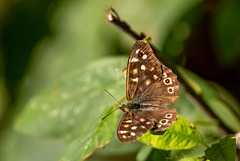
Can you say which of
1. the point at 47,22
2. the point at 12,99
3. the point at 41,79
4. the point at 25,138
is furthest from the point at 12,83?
the point at 25,138

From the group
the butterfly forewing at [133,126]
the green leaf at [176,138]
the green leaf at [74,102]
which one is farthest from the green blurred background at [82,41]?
the green leaf at [176,138]

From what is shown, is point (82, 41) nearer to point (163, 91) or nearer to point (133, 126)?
point (163, 91)

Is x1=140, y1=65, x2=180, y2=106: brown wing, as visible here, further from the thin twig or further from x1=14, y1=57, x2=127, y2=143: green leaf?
x1=14, y1=57, x2=127, y2=143: green leaf

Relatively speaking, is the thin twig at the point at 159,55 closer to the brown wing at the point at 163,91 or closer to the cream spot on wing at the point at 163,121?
the brown wing at the point at 163,91

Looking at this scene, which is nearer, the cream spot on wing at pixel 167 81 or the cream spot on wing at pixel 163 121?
the cream spot on wing at pixel 163 121

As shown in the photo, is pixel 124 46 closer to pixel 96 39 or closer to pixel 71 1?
pixel 96 39

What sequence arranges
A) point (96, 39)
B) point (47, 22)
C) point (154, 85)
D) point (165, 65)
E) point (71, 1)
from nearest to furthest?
1. point (165, 65)
2. point (154, 85)
3. point (96, 39)
4. point (71, 1)
5. point (47, 22)

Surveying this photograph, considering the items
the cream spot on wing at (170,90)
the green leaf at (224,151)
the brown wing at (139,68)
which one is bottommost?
the green leaf at (224,151)
